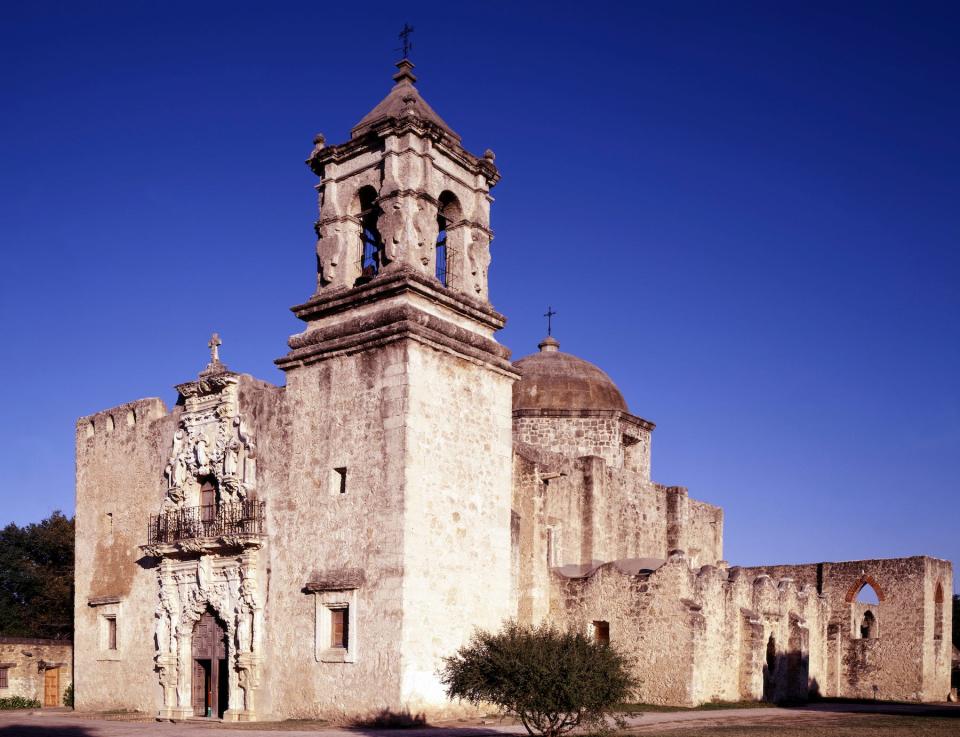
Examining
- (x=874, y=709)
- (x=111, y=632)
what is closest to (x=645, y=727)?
(x=874, y=709)

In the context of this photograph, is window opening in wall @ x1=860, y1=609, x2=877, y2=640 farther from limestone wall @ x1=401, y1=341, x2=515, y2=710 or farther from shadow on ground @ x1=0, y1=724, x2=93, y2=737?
shadow on ground @ x1=0, y1=724, x2=93, y2=737

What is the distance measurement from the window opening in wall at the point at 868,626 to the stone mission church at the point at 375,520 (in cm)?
565

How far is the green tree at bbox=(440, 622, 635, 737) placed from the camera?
539 inches

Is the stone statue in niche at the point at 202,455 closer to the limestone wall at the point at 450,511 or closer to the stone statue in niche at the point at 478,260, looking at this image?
the limestone wall at the point at 450,511

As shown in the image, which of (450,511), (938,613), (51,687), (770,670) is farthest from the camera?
(938,613)

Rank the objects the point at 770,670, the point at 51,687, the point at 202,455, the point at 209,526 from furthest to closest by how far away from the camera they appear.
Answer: the point at 51,687 < the point at 770,670 < the point at 202,455 < the point at 209,526

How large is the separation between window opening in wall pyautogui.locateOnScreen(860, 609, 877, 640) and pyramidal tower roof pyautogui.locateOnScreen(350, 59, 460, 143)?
18966 mm

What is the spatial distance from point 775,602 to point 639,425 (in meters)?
6.58

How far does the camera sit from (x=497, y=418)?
68.0 ft

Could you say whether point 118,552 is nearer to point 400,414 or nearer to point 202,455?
point 202,455

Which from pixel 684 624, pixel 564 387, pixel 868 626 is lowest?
pixel 868 626

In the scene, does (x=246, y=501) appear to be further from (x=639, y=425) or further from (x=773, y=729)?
(x=639, y=425)

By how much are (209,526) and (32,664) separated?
946cm

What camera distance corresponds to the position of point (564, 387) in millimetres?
29812
